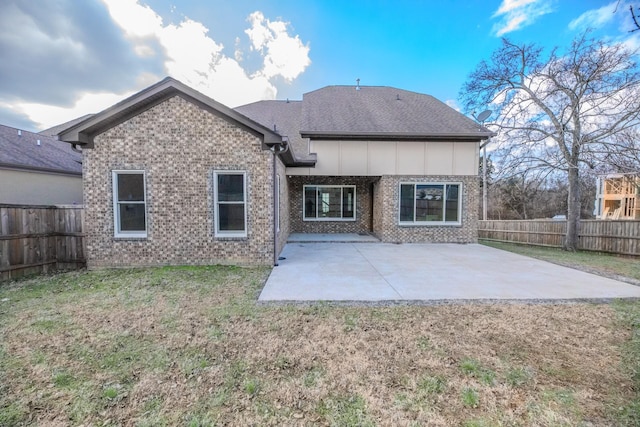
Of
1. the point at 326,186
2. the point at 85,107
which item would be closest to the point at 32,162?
the point at 85,107

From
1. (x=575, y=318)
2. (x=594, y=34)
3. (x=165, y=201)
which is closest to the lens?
(x=575, y=318)

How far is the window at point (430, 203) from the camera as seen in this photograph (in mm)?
11008

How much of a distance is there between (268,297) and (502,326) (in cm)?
354

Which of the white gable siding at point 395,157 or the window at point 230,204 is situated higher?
the white gable siding at point 395,157

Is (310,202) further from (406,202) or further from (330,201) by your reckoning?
(406,202)

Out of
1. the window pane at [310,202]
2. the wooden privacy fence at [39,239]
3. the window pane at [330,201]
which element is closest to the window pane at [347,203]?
the window pane at [330,201]

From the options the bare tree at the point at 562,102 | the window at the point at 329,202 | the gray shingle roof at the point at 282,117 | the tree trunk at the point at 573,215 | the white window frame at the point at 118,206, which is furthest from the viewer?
the window at the point at 329,202

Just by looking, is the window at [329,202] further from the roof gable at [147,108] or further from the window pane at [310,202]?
the roof gable at [147,108]

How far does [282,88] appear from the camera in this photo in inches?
781

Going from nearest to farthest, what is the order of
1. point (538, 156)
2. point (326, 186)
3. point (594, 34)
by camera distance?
1. point (594, 34)
2. point (538, 156)
3. point (326, 186)

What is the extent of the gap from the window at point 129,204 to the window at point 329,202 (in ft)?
23.6

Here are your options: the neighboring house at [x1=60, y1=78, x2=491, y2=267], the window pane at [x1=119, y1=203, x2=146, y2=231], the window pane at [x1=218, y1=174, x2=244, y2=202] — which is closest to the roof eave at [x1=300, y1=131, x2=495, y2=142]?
the neighboring house at [x1=60, y1=78, x2=491, y2=267]

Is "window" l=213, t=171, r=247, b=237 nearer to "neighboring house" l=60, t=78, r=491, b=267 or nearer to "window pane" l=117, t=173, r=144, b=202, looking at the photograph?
"neighboring house" l=60, t=78, r=491, b=267

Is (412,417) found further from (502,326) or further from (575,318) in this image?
(575,318)
